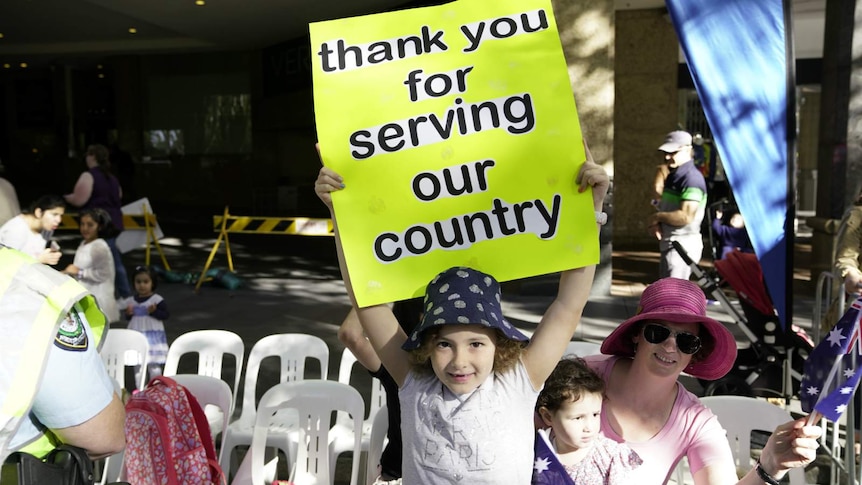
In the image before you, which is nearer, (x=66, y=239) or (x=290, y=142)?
(x=66, y=239)

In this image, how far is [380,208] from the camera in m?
2.39

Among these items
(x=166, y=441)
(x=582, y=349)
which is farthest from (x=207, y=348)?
(x=582, y=349)

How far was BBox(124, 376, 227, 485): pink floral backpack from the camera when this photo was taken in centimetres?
321

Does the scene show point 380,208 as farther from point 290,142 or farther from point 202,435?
point 290,142

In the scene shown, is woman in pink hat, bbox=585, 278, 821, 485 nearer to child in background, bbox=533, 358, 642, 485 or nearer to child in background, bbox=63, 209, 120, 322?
child in background, bbox=533, 358, 642, 485

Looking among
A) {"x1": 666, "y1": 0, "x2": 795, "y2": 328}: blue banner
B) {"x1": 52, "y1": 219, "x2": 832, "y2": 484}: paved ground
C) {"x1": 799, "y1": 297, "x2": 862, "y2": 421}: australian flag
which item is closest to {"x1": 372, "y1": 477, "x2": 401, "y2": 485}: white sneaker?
{"x1": 799, "y1": 297, "x2": 862, "y2": 421}: australian flag

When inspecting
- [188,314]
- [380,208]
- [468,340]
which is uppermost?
[380,208]

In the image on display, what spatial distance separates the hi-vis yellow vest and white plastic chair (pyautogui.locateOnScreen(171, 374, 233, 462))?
2.11 metres

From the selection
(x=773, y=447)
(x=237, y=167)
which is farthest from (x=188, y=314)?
(x=237, y=167)

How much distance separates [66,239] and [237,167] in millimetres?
7574

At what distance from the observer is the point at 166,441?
3.21 metres

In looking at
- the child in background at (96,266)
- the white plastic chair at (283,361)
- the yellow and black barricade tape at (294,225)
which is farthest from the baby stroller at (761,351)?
the yellow and black barricade tape at (294,225)

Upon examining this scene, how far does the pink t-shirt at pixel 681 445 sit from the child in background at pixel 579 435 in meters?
0.11

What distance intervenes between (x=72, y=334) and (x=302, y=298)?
27.6ft
